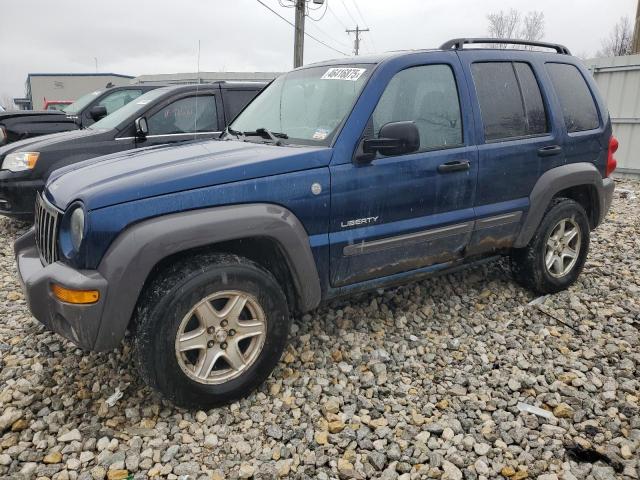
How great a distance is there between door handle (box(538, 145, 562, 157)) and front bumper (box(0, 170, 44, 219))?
4802 mm

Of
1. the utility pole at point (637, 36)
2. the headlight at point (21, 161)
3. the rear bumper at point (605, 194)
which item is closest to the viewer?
the rear bumper at point (605, 194)

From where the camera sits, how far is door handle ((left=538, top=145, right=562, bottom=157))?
3.57 metres

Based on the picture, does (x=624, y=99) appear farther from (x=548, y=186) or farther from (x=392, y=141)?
(x=392, y=141)

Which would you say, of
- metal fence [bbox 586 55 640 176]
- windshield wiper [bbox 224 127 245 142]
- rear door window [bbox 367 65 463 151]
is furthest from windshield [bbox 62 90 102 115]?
metal fence [bbox 586 55 640 176]

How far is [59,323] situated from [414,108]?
2345 mm

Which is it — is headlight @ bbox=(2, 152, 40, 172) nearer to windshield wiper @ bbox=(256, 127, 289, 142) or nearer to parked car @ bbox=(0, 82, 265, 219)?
parked car @ bbox=(0, 82, 265, 219)

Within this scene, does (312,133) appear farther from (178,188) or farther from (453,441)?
(453,441)

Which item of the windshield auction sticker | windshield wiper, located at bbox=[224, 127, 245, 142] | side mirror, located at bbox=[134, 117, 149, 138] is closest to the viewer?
the windshield auction sticker

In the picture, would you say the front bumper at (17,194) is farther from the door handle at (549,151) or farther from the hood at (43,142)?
the door handle at (549,151)

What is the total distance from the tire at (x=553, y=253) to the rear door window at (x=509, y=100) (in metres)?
0.69

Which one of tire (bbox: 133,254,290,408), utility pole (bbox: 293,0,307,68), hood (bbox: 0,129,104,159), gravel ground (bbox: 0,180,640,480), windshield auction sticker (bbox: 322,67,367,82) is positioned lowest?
gravel ground (bbox: 0,180,640,480)

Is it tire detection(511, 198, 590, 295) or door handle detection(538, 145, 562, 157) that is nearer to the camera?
door handle detection(538, 145, 562, 157)

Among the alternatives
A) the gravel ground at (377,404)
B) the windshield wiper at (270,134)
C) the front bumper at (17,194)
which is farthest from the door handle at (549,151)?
the front bumper at (17,194)

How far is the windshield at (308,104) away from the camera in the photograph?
116 inches
